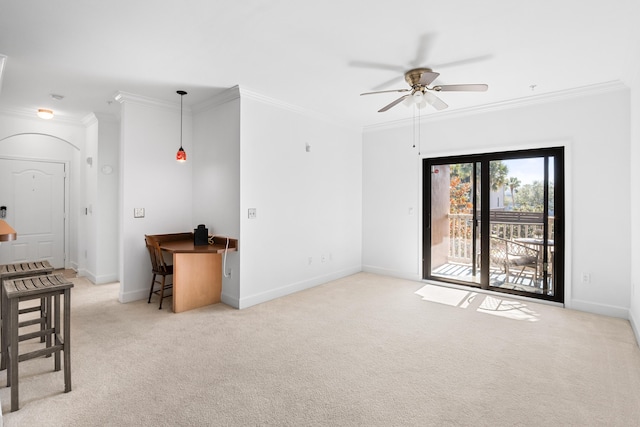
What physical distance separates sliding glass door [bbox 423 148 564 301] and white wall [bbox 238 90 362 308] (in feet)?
4.47

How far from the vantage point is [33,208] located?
5.45 meters

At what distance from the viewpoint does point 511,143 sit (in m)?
4.48

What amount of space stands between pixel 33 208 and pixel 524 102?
25.3ft

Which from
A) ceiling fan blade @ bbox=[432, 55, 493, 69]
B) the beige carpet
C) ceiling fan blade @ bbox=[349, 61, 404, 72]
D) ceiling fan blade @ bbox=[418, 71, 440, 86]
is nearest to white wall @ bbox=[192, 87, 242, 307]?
the beige carpet

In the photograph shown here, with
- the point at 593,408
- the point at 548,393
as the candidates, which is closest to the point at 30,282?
the point at 548,393

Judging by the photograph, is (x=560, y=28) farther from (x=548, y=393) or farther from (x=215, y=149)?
(x=215, y=149)

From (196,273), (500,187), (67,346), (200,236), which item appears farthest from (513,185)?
(67,346)

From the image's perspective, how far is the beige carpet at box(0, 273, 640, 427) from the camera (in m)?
2.09

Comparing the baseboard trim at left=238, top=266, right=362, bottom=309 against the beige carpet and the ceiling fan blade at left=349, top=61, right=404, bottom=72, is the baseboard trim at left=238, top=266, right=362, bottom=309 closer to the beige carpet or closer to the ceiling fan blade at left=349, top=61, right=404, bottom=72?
the beige carpet

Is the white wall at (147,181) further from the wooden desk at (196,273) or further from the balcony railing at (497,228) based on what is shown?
the balcony railing at (497,228)

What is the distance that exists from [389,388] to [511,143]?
374cm

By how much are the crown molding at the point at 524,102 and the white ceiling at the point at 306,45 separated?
0.14 metres

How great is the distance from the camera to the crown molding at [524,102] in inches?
149

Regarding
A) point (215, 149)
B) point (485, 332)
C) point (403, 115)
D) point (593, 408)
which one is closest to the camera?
point (593, 408)
